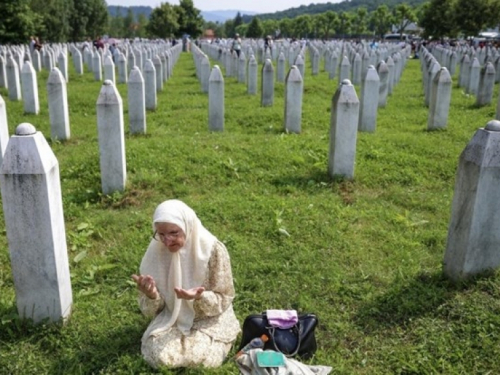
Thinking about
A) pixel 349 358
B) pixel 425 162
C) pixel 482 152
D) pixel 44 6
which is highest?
pixel 44 6

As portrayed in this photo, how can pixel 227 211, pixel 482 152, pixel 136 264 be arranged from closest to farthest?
pixel 482 152
pixel 136 264
pixel 227 211

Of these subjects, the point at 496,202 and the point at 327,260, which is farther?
the point at 327,260

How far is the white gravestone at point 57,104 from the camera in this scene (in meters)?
8.06

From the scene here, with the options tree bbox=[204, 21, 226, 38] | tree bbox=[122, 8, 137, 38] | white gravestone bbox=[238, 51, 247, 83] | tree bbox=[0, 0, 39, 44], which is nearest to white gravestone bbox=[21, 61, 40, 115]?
white gravestone bbox=[238, 51, 247, 83]

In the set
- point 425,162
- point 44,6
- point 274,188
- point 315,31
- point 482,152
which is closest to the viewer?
point 482,152

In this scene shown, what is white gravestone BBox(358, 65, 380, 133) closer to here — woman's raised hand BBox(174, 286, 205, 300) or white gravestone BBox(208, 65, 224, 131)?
white gravestone BBox(208, 65, 224, 131)

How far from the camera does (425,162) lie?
7.15 m

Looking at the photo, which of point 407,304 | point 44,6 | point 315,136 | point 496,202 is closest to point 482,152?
point 496,202

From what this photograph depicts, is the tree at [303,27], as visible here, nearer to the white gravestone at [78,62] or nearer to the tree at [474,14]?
the tree at [474,14]

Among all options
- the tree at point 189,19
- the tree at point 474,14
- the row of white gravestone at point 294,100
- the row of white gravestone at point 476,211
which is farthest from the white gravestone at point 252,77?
the tree at point 189,19

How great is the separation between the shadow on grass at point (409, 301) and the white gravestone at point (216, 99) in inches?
224

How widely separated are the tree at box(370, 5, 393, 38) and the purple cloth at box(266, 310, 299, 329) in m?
76.5

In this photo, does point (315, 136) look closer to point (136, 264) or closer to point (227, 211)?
point (227, 211)

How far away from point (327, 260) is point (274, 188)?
1.87 meters
